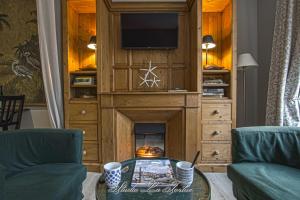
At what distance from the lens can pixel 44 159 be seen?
1.83 metres

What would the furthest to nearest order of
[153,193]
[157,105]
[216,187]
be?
[157,105] → [216,187] → [153,193]

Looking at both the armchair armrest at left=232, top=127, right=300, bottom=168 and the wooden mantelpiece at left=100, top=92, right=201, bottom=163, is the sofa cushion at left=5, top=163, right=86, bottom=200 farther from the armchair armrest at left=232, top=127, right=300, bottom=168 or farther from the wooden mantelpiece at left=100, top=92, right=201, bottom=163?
the armchair armrest at left=232, top=127, right=300, bottom=168

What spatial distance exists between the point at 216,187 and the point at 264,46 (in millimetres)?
1903

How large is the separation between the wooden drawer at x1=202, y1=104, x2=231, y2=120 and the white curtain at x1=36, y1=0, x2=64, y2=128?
178cm

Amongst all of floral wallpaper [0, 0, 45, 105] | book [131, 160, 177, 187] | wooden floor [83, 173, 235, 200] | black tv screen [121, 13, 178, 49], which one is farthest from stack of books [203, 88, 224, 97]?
floral wallpaper [0, 0, 45, 105]

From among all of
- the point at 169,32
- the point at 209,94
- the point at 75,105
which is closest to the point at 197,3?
the point at 169,32

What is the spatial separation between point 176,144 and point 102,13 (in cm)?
186

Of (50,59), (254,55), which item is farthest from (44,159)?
(254,55)

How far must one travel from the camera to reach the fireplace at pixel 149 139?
2.93 meters

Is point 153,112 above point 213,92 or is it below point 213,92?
below

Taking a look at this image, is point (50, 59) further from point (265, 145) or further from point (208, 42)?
point (265, 145)

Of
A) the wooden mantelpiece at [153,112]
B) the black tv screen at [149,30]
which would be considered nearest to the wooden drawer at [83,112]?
the wooden mantelpiece at [153,112]

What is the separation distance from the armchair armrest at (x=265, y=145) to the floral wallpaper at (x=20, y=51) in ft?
8.37

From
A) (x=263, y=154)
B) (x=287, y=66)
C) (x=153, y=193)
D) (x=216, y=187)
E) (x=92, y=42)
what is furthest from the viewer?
(x=92, y=42)
